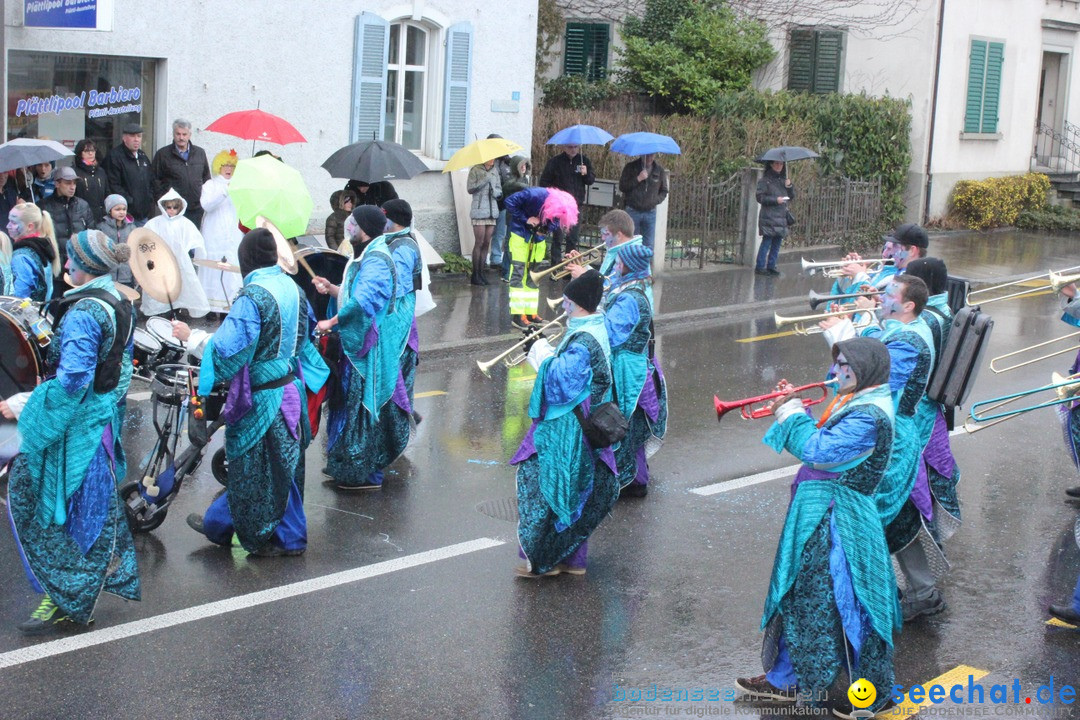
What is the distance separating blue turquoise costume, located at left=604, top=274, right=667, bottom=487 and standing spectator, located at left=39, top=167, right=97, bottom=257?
5.72 metres

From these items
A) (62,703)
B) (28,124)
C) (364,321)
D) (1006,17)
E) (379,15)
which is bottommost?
(62,703)

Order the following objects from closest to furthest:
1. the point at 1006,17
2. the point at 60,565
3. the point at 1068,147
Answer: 1. the point at 60,565
2. the point at 1006,17
3. the point at 1068,147

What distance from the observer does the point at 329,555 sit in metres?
6.95

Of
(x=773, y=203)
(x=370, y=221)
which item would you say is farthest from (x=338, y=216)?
(x=773, y=203)

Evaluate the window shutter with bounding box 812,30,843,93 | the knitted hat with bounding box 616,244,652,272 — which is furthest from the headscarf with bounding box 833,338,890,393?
the window shutter with bounding box 812,30,843,93

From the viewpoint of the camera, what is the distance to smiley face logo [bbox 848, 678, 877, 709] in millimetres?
5215

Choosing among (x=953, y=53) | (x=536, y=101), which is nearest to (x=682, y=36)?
(x=536, y=101)

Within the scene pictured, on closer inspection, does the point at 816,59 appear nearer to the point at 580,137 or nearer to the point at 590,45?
the point at 590,45

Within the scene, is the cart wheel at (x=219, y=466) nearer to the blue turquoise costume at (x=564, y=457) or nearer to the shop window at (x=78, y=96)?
the blue turquoise costume at (x=564, y=457)

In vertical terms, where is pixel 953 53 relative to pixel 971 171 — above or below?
above

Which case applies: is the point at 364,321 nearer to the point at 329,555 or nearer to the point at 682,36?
the point at 329,555

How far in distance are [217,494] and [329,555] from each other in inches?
48.2

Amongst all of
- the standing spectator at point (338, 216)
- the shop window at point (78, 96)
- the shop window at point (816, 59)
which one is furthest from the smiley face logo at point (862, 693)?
the shop window at point (816, 59)

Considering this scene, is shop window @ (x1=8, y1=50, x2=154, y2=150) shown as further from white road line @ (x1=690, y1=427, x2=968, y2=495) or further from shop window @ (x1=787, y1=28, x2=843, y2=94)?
shop window @ (x1=787, y1=28, x2=843, y2=94)
